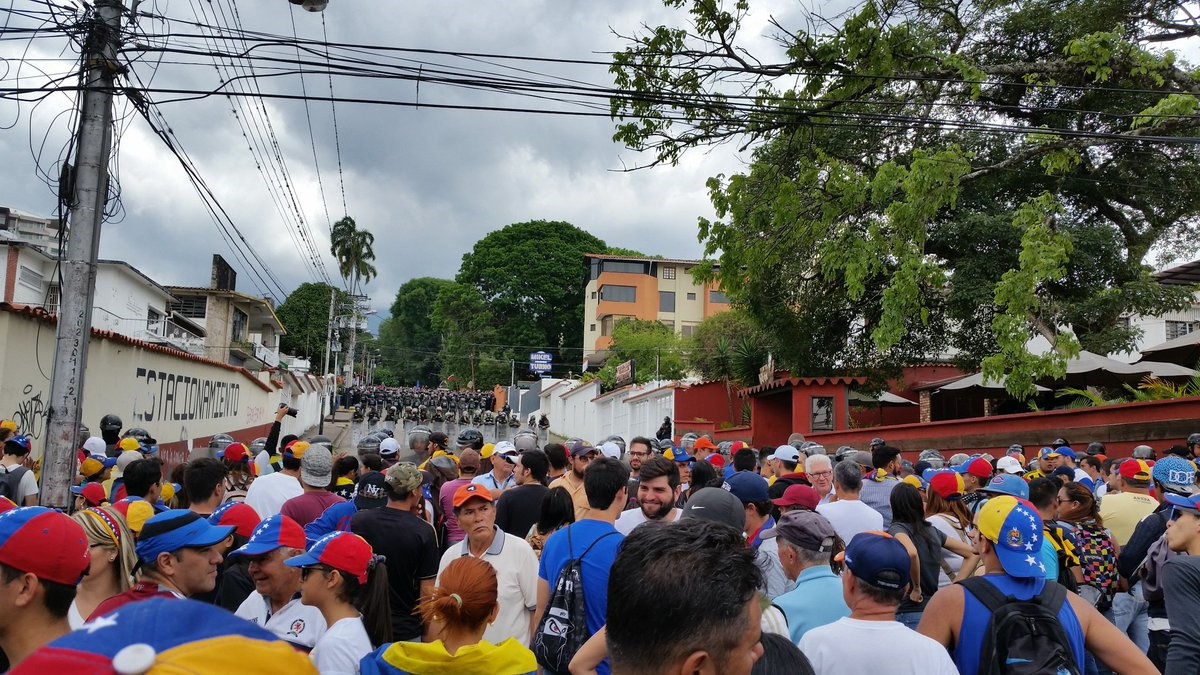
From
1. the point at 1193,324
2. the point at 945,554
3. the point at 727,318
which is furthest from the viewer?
the point at 727,318

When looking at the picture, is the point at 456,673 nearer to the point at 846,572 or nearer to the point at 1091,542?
the point at 846,572

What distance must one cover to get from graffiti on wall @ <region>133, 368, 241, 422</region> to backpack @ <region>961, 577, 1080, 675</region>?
52.2 feet

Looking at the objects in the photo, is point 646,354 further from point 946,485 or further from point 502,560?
point 502,560

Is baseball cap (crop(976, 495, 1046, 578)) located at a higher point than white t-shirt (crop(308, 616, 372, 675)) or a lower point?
higher

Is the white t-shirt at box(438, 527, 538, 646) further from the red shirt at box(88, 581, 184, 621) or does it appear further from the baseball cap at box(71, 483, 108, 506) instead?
the baseball cap at box(71, 483, 108, 506)

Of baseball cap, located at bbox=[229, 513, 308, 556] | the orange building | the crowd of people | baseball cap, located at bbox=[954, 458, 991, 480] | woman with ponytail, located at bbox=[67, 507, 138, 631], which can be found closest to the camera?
the crowd of people

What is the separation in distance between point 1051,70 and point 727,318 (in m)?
34.0

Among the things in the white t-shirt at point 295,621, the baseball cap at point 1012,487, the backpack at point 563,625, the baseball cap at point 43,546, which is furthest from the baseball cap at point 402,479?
the baseball cap at point 1012,487

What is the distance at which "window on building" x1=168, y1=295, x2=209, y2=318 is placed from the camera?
46.4 metres

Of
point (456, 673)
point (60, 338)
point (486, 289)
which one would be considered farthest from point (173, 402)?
point (486, 289)

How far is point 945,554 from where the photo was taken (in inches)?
217

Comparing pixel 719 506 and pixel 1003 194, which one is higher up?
pixel 1003 194

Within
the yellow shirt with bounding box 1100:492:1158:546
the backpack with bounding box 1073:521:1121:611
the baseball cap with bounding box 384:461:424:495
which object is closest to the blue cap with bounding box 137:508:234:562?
the baseball cap with bounding box 384:461:424:495

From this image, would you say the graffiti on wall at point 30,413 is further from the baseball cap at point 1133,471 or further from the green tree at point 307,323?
the green tree at point 307,323
